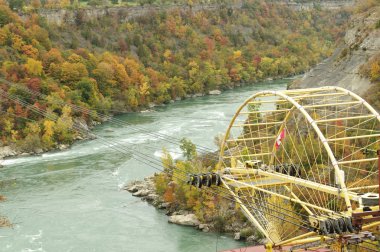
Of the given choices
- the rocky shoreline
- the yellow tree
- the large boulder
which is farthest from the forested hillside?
the large boulder

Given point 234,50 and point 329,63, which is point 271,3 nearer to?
point 234,50

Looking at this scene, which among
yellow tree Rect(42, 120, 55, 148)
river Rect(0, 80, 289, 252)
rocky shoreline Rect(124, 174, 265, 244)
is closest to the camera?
rocky shoreline Rect(124, 174, 265, 244)

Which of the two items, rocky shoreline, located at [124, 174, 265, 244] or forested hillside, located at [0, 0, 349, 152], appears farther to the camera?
forested hillside, located at [0, 0, 349, 152]

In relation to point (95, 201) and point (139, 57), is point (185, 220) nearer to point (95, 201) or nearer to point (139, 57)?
point (95, 201)

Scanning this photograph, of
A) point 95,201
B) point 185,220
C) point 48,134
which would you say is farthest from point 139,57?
point 185,220

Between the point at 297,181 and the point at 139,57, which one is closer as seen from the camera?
the point at 297,181

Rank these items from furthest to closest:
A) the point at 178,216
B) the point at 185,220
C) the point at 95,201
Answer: the point at 95,201 < the point at 178,216 < the point at 185,220

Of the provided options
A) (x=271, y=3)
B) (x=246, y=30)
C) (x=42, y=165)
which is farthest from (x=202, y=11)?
(x=42, y=165)

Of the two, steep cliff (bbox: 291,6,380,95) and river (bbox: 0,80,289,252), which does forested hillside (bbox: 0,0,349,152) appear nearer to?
river (bbox: 0,80,289,252)
